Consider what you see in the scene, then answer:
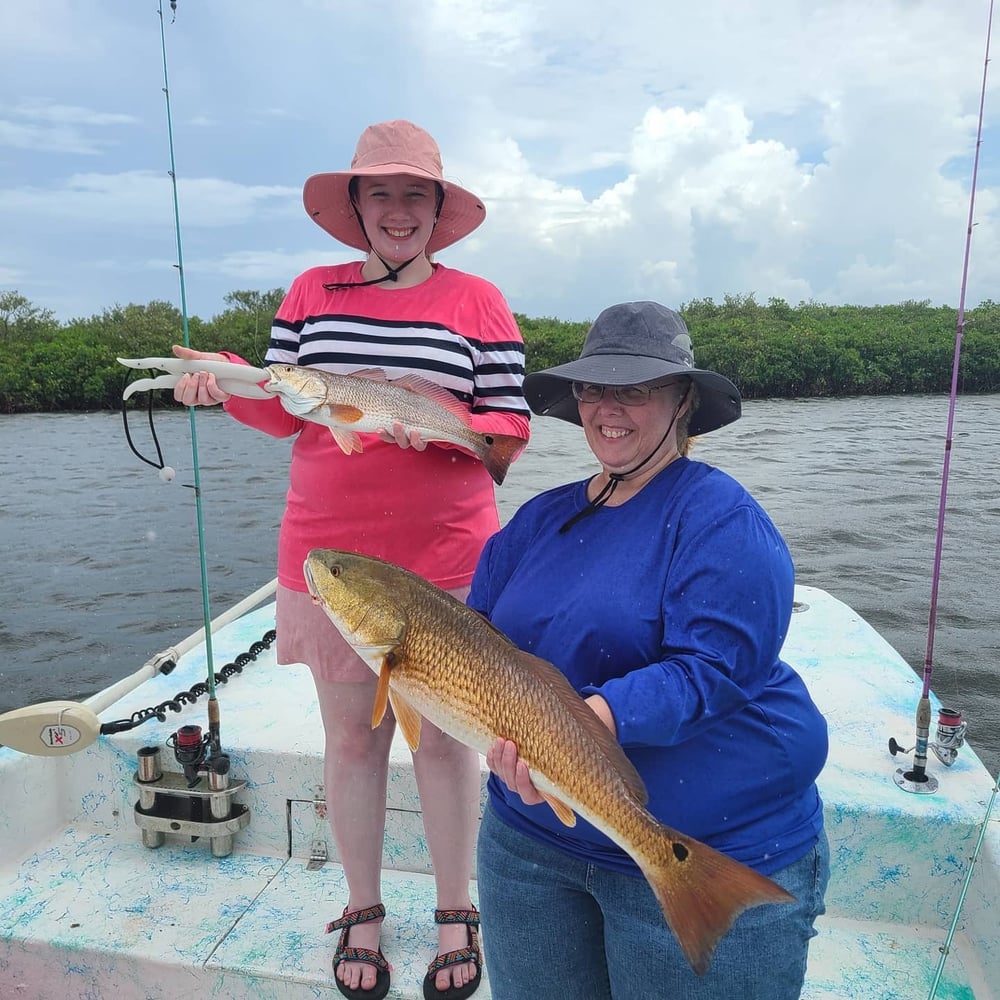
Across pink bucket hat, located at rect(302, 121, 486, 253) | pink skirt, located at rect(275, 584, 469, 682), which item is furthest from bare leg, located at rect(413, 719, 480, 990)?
pink bucket hat, located at rect(302, 121, 486, 253)

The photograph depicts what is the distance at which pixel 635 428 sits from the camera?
1986 mm

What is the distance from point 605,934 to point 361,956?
1.24 meters

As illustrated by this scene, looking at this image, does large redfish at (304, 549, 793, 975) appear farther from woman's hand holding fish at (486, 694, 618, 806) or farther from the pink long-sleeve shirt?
the pink long-sleeve shirt

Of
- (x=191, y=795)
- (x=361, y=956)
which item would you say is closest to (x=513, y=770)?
(x=361, y=956)

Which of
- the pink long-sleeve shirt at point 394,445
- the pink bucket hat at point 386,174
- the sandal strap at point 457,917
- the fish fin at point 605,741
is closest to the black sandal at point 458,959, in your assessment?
the sandal strap at point 457,917

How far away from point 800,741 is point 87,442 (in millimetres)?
29810

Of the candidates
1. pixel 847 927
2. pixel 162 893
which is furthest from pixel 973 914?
pixel 162 893

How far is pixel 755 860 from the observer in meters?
A: 1.74

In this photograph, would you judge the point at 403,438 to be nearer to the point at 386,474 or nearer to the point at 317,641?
the point at 386,474

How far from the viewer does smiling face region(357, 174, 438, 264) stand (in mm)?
2590

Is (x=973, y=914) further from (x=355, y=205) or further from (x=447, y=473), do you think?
(x=355, y=205)

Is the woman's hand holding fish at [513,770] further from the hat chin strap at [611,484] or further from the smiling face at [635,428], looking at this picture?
the smiling face at [635,428]

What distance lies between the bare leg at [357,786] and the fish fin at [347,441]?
70cm

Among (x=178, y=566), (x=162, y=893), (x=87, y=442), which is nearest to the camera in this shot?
(x=162, y=893)
